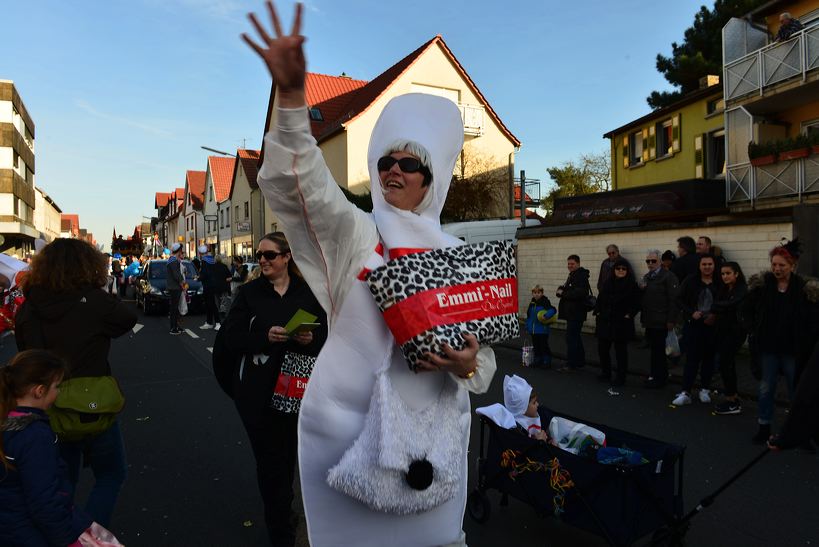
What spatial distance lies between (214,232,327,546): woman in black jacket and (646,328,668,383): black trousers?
616 cm

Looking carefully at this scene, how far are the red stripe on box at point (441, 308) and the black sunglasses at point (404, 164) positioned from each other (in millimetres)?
487

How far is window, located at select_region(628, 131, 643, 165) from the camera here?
25.4m

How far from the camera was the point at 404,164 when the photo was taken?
77.2 inches

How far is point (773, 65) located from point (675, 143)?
572cm

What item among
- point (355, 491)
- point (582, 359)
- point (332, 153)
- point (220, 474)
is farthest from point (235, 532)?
point (332, 153)

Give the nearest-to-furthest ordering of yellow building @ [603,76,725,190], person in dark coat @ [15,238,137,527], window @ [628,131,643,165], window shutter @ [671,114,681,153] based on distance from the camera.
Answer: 1. person in dark coat @ [15,238,137,527]
2. yellow building @ [603,76,725,190]
3. window shutter @ [671,114,681,153]
4. window @ [628,131,643,165]

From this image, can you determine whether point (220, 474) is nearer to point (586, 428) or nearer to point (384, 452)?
point (586, 428)

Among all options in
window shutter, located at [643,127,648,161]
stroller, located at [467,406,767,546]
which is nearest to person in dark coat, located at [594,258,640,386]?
stroller, located at [467,406,767,546]

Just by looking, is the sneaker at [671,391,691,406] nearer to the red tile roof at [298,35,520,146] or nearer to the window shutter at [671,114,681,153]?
the window shutter at [671,114,681,153]

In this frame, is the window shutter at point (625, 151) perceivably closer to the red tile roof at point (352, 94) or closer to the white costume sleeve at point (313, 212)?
the red tile roof at point (352, 94)

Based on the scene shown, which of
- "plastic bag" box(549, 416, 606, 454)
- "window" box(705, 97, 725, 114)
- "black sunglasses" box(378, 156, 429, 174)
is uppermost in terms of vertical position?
"window" box(705, 97, 725, 114)

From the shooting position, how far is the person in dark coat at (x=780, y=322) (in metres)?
5.72

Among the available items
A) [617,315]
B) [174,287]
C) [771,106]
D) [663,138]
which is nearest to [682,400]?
[617,315]

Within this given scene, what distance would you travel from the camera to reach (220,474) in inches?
193
